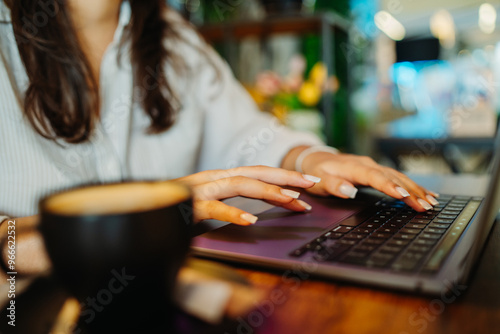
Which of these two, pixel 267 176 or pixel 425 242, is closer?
pixel 425 242

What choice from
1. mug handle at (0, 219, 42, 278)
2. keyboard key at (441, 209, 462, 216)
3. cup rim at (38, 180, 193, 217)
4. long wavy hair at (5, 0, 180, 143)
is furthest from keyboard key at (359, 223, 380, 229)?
long wavy hair at (5, 0, 180, 143)

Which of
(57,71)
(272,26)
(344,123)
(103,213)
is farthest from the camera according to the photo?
(344,123)

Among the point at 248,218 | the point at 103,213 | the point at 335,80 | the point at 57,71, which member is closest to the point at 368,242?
the point at 248,218

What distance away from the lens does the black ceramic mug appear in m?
0.22

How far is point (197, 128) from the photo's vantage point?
895 millimetres

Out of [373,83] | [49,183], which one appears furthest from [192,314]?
[373,83]

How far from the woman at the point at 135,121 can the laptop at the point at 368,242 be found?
0.08 feet

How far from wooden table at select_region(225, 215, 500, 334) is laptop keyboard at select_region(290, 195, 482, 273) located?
0.08 feet

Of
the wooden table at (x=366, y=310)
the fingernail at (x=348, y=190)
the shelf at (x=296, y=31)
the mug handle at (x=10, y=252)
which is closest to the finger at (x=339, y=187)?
the fingernail at (x=348, y=190)

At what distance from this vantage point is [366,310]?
26 centimetres

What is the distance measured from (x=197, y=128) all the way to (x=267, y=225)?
0.52m

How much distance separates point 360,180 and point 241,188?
7.2 inches

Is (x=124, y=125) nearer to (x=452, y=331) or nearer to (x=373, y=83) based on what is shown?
(x=452, y=331)

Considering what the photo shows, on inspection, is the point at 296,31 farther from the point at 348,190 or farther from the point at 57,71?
the point at 348,190
